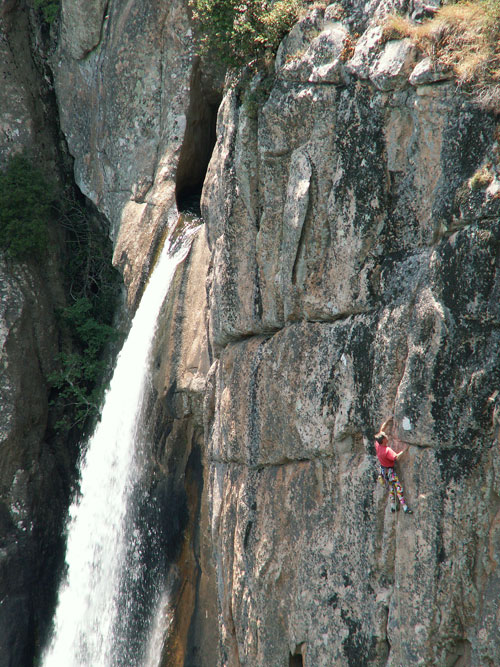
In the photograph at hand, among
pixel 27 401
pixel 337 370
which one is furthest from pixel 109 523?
pixel 337 370

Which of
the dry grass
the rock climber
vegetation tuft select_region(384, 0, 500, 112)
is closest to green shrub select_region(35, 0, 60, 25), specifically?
vegetation tuft select_region(384, 0, 500, 112)

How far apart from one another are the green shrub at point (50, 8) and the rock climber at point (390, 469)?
14539mm

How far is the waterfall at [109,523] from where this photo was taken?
44.2ft

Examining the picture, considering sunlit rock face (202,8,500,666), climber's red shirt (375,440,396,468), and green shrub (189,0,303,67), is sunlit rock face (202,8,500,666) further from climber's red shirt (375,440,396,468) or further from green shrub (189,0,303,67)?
green shrub (189,0,303,67)

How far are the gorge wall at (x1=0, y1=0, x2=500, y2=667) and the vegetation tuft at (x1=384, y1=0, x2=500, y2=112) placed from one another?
0.16m

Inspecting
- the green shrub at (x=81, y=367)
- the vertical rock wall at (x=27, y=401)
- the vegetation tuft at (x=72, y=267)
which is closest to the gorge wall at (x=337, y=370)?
the green shrub at (x=81, y=367)

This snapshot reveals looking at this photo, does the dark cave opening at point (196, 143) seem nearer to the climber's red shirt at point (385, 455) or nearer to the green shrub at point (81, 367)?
the green shrub at point (81, 367)

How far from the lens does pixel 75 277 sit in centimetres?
1862

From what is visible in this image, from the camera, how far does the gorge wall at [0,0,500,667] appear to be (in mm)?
7594

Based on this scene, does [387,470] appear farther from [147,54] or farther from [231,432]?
[147,54]

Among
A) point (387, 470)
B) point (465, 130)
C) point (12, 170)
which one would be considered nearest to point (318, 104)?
point (465, 130)

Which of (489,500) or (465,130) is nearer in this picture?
(489,500)

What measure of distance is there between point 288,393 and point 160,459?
4.47 m

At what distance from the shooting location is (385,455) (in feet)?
26.5
